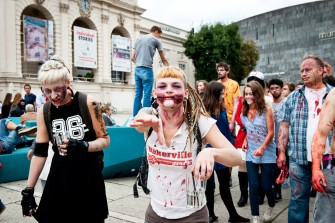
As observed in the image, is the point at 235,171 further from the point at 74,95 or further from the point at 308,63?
the point at 74,95

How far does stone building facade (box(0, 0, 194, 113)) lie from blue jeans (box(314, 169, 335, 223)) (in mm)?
25239

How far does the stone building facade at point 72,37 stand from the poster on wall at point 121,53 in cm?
49

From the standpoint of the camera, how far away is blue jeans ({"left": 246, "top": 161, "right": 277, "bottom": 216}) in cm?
409

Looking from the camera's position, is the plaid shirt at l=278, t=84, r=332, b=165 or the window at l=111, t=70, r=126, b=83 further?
the window at l=111, t=70, r=126, b=83

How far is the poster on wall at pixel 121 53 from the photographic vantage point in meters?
33.9

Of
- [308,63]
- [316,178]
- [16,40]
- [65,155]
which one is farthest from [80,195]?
[16,40]

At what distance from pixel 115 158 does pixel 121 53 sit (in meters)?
29.6

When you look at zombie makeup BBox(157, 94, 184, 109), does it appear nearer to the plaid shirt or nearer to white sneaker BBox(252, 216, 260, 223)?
the plaid shirt

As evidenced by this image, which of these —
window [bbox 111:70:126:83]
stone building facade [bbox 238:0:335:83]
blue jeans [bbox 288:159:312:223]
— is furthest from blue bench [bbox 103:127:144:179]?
stone building facade [bbox 238:0:335:83]

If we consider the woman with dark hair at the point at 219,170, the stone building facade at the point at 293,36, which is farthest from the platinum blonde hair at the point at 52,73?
the stone building facade at the point at 293,36

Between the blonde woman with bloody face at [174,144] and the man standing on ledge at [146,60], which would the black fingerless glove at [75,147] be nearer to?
the blonde woman with bloody face at [174,144]

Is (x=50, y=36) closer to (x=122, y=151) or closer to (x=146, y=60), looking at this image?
(x=146, y=60)

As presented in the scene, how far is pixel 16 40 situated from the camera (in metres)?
25.5

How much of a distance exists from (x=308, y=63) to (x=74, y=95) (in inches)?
97.7
